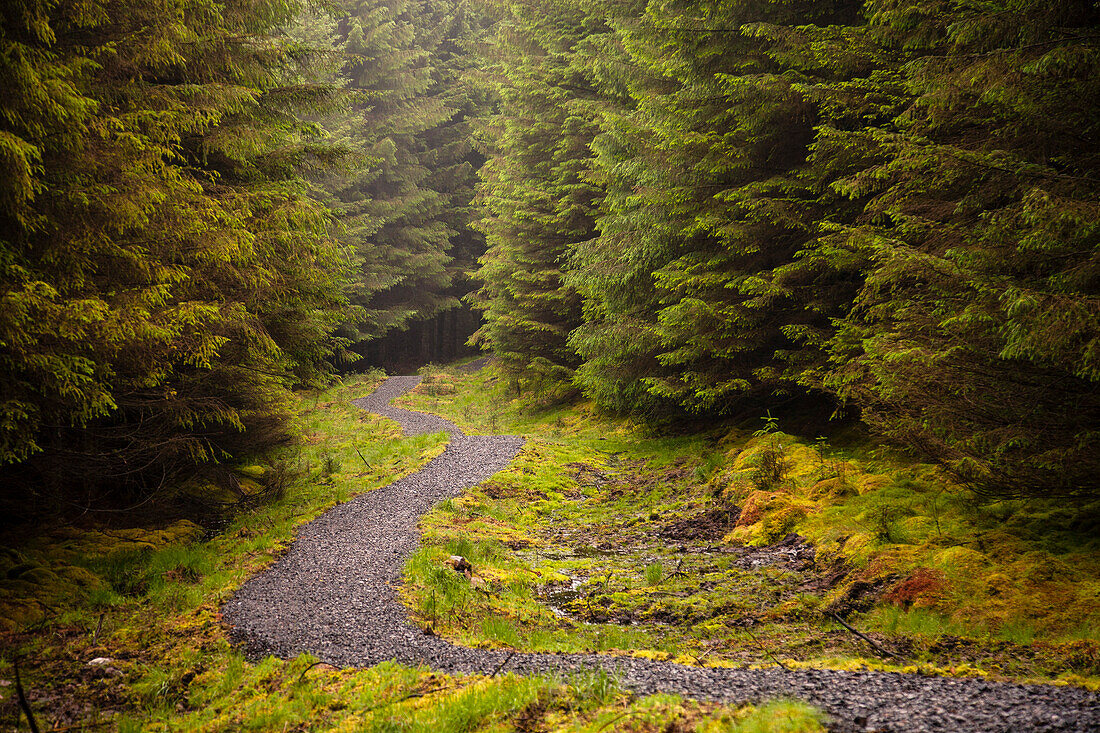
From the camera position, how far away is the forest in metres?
5.38

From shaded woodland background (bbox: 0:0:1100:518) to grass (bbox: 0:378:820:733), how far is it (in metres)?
0.93

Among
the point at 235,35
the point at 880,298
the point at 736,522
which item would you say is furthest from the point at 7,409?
the point at 880,298

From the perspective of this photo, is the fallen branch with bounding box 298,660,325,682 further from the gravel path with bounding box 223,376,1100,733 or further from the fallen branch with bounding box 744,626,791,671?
the fallen branch with bounding box 744,626,791,671

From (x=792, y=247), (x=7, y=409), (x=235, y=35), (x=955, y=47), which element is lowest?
(x=7, y=409)

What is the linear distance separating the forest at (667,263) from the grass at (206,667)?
0.14m

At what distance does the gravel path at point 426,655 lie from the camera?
3557mm

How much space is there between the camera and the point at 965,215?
684 centimetres

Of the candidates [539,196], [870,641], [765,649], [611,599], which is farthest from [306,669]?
[539,196]

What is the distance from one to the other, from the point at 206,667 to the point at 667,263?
1002 cm

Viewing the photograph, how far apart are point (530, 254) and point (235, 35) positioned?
35.9ft

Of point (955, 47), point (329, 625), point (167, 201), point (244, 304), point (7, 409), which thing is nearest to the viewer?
point (7, 409)

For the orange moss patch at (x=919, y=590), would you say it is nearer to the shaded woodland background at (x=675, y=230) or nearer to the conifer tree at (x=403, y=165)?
the shaded woodland background at (x=675, y=230)

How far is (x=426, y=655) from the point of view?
516 cm

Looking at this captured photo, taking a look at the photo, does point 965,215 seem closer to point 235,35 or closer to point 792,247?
point 792,247
